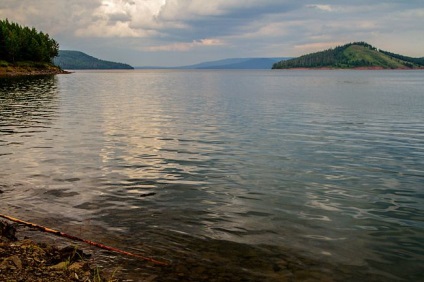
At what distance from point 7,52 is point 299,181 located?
202 metres

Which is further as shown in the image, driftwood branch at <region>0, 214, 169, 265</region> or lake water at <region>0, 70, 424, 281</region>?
lake water at <region>0, 70, 424, 281</region>

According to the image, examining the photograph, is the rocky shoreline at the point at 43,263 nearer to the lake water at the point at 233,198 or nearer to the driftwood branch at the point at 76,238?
the driftwood branch at the point at 76,238

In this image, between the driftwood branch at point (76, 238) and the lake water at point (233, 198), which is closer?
the driftwood branch at point (76, 238)

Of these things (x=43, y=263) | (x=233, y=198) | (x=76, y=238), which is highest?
(x=43, y=263)

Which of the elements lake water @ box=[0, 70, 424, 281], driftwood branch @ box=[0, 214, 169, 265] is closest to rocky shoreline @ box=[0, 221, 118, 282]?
driftwood branch @ box=[0, 214, 169, 265]

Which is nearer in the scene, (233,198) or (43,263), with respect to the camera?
(43,263)

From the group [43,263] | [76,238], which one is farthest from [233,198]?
[43,263]

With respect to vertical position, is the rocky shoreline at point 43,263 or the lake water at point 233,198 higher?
the rocky shoreline at point 43,263

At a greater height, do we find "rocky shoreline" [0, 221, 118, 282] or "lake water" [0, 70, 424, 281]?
"rocky shoreline" [0, 221, 118, 282]

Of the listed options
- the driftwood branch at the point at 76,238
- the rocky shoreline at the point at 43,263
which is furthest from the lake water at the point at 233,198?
the rocky shoreline at the point at 43,263

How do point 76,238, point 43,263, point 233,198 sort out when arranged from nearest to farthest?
point 43,263
point 76,238
point 233,198

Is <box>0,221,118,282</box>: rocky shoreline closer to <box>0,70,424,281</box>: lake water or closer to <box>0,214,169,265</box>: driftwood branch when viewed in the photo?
<box>0,214,169,265</box>: driftwood branch

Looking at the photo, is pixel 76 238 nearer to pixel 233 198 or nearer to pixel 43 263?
pixel 43 263

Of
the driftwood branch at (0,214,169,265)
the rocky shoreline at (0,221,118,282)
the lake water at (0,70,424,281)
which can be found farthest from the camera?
the lake water at (0,70,424,281)
